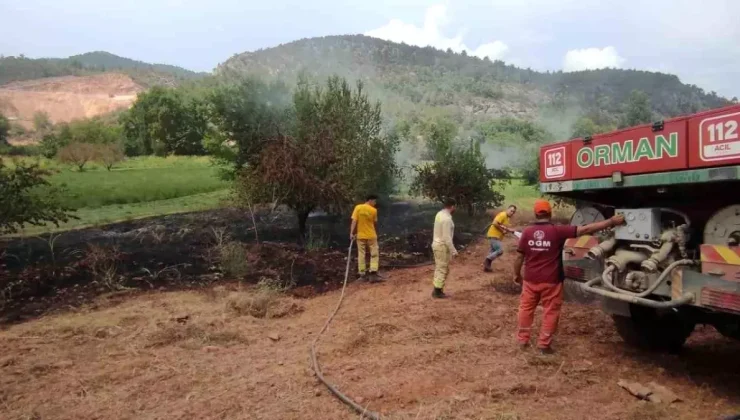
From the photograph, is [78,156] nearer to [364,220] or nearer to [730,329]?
[364,220]

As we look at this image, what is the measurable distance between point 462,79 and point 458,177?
8705 cm

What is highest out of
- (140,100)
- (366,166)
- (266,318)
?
(140,100)

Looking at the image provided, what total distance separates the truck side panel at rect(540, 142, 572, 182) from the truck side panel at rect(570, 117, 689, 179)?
0.21ft

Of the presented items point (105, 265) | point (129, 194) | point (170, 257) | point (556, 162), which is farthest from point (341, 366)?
point (129, 194)

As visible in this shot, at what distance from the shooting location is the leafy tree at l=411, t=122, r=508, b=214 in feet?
58.4

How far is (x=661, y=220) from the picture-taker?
4609mm

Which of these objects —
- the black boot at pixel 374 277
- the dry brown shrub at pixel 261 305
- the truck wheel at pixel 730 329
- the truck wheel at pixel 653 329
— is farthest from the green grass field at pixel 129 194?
the truck wheel at pixel 730 329

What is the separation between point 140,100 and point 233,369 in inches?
2298

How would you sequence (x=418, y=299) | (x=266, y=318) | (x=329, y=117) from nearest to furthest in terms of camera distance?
1. (x=266, y=318)
2. (x=418, y=299)
3. (x=329, y=117)

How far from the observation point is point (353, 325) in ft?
21.7

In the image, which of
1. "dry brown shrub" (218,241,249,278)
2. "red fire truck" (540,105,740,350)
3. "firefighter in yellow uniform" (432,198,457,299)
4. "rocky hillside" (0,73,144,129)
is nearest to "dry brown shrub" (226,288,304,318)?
"dry brown shrub" (218,241,249,278)

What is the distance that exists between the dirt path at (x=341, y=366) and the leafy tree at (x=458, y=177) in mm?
10265

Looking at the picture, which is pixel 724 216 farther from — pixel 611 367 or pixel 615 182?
pixel 611 367

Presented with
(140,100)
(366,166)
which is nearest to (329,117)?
(366,166)
